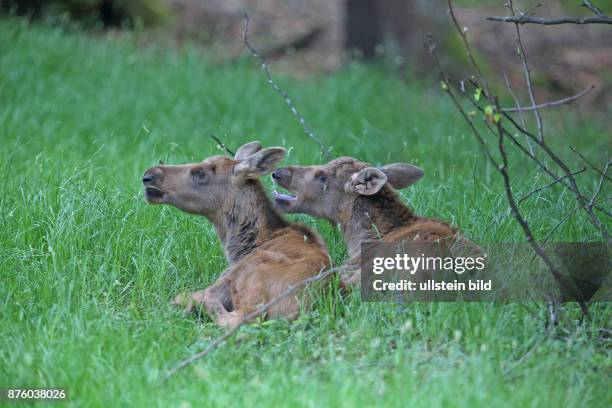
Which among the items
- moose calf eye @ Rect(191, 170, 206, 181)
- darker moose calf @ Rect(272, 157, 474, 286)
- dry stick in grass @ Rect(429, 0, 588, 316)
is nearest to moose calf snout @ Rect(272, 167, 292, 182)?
darker moose calf @ Rect(272, 157, 474, 286)

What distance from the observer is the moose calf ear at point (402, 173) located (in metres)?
7.62

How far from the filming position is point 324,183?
7574mm

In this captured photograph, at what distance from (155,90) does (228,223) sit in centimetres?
569

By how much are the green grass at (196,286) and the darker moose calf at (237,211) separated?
0.32m

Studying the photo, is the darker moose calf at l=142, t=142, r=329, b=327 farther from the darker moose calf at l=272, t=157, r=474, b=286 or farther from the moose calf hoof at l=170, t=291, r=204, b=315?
the darker moose calf at l=272, t=157, r=474, b=286

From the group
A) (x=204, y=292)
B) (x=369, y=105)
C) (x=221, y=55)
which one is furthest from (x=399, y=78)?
(x=204, y=292)

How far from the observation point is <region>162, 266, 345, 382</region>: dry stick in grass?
538cm

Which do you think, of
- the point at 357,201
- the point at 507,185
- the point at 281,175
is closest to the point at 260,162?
the point at 281,175

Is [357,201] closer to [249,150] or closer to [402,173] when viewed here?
[402,173]

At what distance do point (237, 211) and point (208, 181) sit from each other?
336 millimetres

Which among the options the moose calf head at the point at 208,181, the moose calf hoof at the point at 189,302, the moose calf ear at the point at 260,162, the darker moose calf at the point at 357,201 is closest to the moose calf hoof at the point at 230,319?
the moose calf hoof at the point at 189,302

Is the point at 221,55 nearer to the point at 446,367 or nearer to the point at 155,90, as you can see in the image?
the point at 155,90

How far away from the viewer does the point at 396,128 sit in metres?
12.8

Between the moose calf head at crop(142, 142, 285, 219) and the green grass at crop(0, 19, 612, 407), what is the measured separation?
346mm
